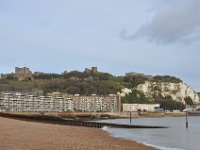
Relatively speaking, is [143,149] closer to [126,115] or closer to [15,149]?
[15,149]

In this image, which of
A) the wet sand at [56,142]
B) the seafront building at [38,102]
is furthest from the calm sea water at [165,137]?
the seafront building at [38,102]

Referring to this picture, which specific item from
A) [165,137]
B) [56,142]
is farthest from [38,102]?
[56,142]

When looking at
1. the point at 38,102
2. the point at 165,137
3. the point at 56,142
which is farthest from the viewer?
the point at 38,102

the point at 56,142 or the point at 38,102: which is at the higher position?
the point at 38,102

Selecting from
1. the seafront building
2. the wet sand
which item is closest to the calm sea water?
Result: the wet sand

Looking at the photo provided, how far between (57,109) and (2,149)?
16681 cm

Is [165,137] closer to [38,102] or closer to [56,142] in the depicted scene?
[56,142]

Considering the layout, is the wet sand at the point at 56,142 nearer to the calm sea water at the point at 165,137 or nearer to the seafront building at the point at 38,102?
the calm sea water at the point at 165,137

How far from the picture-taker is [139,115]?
641ft

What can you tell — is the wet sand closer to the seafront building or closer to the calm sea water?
the calm sea water

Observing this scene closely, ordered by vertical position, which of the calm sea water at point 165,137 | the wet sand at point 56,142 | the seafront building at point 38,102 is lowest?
the calm sea water at point 165,137

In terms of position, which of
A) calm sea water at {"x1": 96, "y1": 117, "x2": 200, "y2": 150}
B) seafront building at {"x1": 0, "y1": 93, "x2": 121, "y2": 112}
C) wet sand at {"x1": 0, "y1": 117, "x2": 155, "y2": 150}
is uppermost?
seafront building at {"x1": 0, "y1": 93, "x2": 121, "y2": 112}

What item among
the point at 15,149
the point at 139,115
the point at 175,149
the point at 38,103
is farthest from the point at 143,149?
the point at 139,115

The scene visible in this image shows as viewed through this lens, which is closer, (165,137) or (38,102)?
(165,137)
